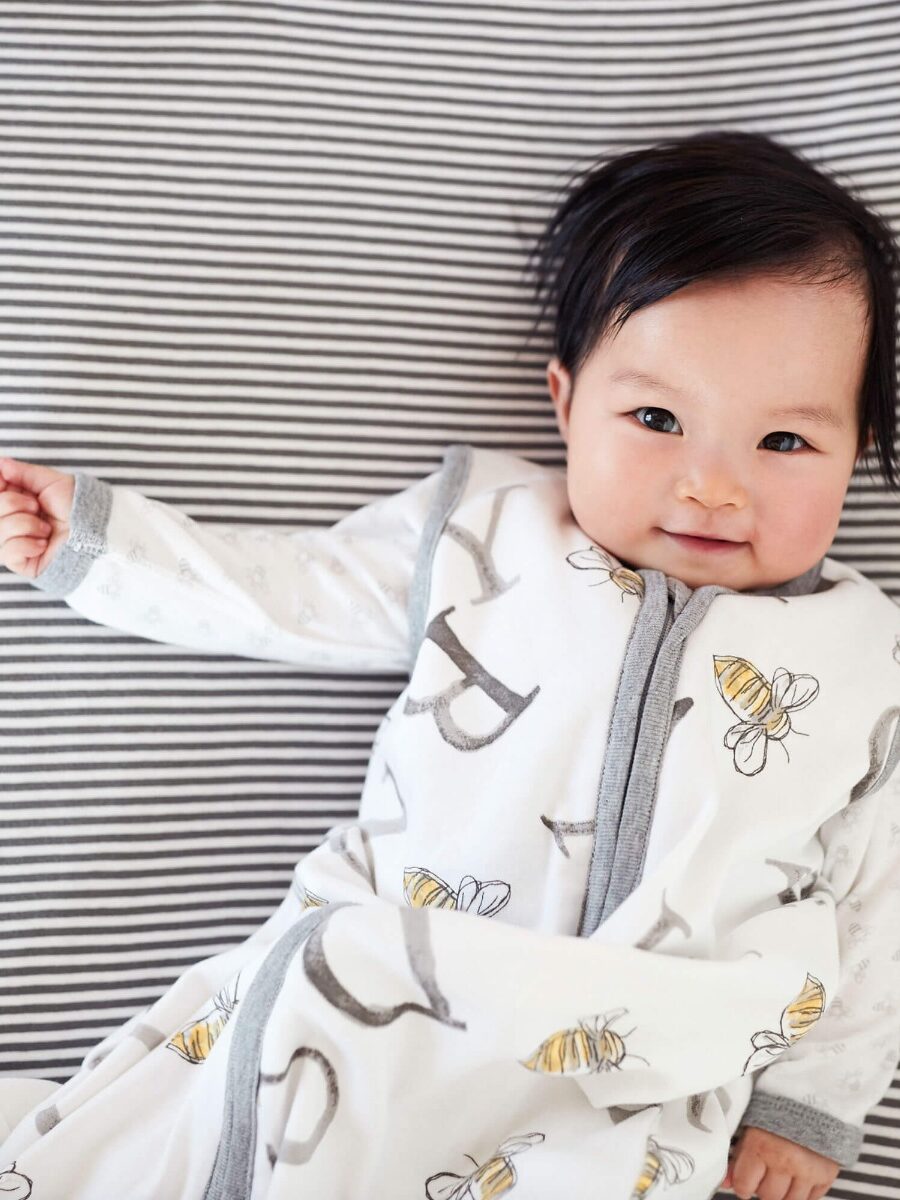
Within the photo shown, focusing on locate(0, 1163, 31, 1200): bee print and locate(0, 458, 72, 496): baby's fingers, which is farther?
locate(0, 458, 72, 496): baby's fingers

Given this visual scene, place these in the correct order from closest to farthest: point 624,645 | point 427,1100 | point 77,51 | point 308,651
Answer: point 427,1100, point 624,645, point 308,651, point 77,51

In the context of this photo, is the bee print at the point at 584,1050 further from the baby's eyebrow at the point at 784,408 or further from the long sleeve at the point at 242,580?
the baby's eyebrow at the point at 784,408

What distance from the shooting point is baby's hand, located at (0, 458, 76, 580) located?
1.15 metres

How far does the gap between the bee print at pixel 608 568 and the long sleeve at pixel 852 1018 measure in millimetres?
322

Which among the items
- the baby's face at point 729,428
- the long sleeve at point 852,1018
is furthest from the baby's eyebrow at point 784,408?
the long sleeve at point 852,1018

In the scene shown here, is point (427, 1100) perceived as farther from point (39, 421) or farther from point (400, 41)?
point (400, 41)

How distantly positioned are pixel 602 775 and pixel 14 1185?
635mm

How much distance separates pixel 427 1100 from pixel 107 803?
498mm

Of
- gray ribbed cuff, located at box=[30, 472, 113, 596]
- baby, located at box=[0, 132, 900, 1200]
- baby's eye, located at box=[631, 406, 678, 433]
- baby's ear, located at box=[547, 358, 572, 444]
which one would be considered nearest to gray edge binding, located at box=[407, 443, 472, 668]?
baby, located at box=[0, 132, 900, 1200]

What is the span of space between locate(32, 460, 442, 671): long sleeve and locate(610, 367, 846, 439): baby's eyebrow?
0.27 metres

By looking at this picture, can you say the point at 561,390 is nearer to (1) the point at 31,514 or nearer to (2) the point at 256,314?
(2) the point at 256,314

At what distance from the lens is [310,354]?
52.5 inches

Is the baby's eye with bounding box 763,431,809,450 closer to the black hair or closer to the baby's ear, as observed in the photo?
the black hair

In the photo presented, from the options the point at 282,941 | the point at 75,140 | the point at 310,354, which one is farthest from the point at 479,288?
the point at 282,941
